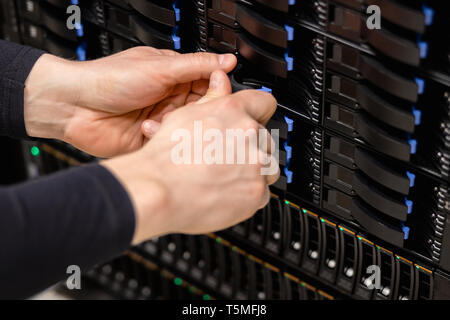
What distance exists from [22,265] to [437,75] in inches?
27.3

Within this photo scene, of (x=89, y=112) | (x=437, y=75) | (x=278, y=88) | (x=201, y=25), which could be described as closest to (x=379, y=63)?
(x=437, y=75)

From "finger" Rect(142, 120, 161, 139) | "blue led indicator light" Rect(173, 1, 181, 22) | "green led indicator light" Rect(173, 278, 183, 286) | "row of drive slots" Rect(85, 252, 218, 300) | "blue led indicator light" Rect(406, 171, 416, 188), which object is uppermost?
"blue led indicator light" Rect(173, 1, 181, 22)

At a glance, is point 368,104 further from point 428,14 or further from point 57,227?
point 57,227

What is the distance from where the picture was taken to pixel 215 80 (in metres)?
1.26

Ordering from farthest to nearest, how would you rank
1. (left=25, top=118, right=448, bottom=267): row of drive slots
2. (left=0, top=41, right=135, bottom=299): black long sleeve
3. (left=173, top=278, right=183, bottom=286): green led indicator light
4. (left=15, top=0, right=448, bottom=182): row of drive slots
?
(left=173, top=278, right=183, bottom=286): green led indicator light < (left=25, top=118, right=448, bottom=267): row of drive slots < (left=15, top=0, right=448, bottom=182): row of drive slots < (left=0, top=41, right=135, bottom=299): black long sleeve

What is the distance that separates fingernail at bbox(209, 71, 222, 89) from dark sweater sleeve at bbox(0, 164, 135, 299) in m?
0.33

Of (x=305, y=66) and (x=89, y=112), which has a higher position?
(x=305, y=66)

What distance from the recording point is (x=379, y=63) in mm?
1171

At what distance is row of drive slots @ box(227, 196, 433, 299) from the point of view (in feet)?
4.60

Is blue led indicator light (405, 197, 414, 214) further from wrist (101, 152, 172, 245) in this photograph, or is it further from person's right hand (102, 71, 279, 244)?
wrist (101, 152, 172, 245)

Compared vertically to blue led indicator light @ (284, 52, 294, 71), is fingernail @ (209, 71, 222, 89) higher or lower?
lower

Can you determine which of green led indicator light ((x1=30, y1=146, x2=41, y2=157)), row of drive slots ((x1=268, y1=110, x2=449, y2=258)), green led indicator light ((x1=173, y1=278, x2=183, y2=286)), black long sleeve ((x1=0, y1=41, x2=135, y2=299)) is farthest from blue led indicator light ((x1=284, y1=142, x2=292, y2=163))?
green led indicator light ((x1=30, y1=146, x2=41, y2=157))

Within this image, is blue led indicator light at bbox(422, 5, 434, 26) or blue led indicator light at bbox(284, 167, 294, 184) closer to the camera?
blue led indicator light at bbox(422, 5, 434, 26)

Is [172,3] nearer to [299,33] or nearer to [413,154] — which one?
[299,33]
